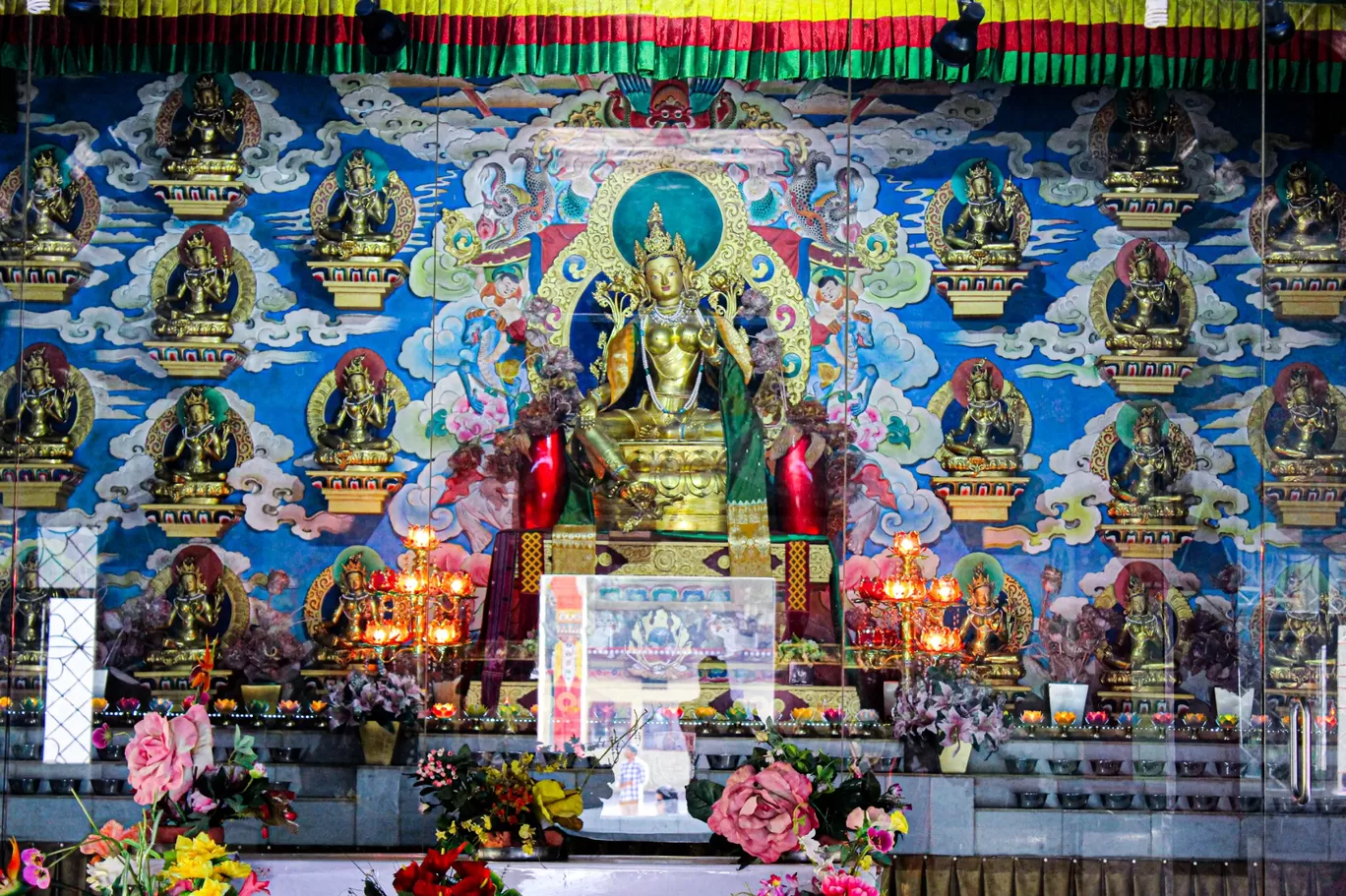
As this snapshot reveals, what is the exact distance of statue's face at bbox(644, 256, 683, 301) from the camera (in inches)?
306

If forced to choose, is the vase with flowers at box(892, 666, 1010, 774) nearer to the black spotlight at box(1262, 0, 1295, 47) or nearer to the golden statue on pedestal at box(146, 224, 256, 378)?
the black spotlight at box(1262, 0, 1295, 47)

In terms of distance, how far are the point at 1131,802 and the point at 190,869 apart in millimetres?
5452

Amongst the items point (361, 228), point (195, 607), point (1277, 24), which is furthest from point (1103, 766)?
point (361, 228)

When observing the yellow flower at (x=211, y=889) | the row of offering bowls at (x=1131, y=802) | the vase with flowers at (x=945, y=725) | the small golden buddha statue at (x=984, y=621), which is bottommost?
the row of offering bowls at (x=1131, y=802)

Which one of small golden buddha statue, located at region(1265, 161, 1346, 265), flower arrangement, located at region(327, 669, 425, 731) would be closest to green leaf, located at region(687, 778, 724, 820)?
small golden buddha statue, located at region(1265, 161, 1346, 265)

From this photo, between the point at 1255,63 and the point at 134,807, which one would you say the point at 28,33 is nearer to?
the point at 134,807

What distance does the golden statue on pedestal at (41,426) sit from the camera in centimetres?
646

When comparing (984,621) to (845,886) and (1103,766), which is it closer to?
(1103,766)

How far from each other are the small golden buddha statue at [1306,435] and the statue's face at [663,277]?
3505 mm

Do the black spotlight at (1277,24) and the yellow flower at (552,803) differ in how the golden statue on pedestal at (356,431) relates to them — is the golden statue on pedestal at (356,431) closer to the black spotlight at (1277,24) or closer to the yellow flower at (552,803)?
the yellow flower at (552,803)

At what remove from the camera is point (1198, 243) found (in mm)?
7227

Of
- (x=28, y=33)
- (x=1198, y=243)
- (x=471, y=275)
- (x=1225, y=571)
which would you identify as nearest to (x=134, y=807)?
(x=471, y=275)

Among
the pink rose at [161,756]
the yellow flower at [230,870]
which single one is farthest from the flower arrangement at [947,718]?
the yellow flower at [230,870]

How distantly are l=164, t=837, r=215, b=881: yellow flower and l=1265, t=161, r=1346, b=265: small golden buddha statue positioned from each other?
4507 millimetres
